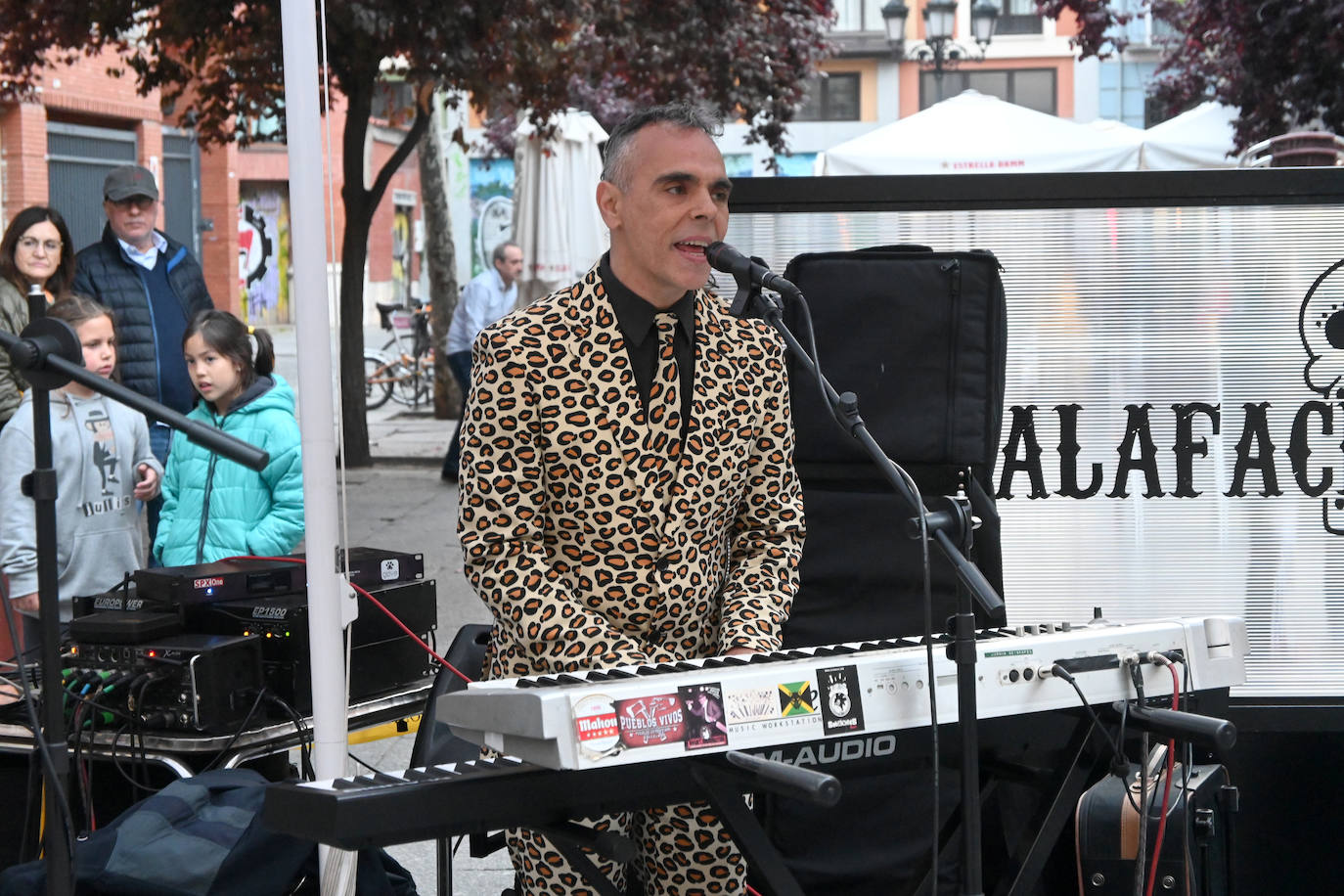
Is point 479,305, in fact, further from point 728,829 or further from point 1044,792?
point 728,829

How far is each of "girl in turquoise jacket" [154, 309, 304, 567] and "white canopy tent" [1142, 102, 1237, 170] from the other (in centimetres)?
799

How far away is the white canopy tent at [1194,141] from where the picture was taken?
36.1ft

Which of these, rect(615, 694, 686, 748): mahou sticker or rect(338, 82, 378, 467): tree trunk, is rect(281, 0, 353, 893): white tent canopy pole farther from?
rect(338, 82, 378, 467): tree trunk

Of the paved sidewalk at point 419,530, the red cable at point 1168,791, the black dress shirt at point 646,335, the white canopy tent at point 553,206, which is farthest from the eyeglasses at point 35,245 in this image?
the white canopy tent at point 553,206

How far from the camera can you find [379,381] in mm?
18016

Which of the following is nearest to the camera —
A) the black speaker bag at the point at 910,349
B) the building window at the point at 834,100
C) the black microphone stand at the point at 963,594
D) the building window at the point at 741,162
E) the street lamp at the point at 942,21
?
A: the black microphone stand at the point at 963,594

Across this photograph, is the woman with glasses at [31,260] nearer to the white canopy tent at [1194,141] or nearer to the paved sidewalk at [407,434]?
the paved sidewalk at [407,434]

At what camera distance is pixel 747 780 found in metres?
2.04

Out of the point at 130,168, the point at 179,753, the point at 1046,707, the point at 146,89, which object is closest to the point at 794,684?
the point at 1046,707

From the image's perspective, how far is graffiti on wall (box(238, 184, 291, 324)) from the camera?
102 feet

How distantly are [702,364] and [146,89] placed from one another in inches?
424

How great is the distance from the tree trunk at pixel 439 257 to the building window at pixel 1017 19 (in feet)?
92.7

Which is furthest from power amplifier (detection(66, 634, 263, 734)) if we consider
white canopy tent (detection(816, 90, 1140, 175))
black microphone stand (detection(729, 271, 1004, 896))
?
white canopy tent (detection(816, 90, 1140, 175))

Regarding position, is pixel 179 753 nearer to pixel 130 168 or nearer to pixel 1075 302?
pixel 1075 302
